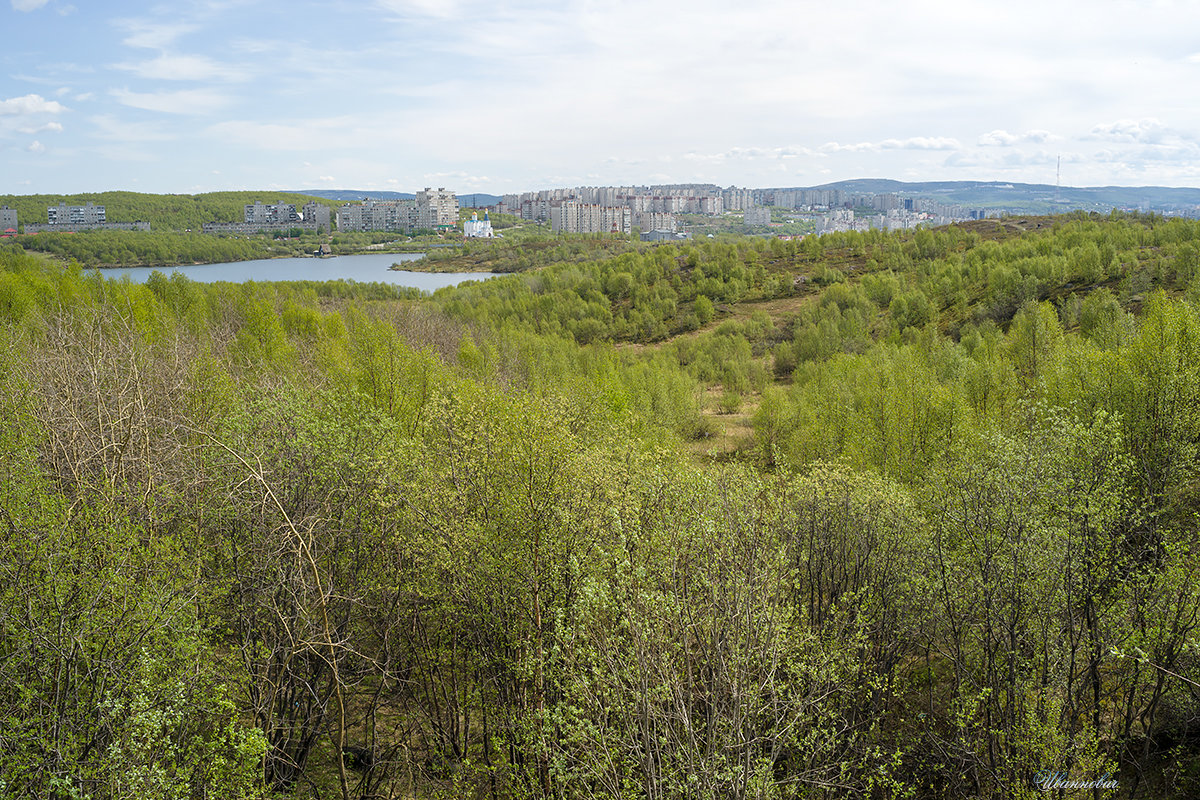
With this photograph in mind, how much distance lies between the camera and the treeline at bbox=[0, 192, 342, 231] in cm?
14262

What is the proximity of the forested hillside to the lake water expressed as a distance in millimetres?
95509

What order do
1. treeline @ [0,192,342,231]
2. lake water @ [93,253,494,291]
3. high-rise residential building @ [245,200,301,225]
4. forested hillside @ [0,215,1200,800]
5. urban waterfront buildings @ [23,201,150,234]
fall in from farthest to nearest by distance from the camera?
high-rise residential building @ [245,200,301,225]
treeline @ [0,192,342,231]
urban waterfront buildings @ [23,201,150,234]
lake water @ [93,253,494,291]
forested hillside @ [0,215,1200,800]

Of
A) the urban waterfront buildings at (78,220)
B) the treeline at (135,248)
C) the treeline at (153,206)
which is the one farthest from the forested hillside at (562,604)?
the treeline at (153,206)

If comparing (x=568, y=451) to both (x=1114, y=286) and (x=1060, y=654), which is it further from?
(x=1114, y=286)

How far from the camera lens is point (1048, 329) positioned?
41250mm

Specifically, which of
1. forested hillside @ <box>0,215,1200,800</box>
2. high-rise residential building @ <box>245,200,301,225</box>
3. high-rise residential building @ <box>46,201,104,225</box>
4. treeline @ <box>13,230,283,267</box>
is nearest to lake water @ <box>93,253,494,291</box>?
treeline @ <box>13,230,283,267</box>

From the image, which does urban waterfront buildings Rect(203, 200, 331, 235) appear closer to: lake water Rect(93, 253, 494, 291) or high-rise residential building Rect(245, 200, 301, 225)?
high-rise residential building Rect(245, 200, 301, 225)

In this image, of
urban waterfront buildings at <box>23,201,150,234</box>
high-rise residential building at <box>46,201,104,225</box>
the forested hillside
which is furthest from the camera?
high-rise residential building at <box>46,201,104,225</box>

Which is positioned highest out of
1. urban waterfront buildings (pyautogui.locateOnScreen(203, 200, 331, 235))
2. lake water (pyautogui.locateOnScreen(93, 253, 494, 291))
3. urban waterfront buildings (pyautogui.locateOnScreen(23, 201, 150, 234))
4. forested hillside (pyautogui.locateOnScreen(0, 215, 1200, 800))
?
urban waterfront buildings (pyautogui.locateOnScreen(203, 200, 331, 235))

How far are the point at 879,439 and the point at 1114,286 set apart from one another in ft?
170

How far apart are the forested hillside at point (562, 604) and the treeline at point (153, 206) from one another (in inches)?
6122

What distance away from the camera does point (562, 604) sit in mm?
12312

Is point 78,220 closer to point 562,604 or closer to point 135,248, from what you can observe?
point 135,248

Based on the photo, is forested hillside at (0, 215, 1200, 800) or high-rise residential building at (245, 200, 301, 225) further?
high-rise residential building at (245, 200, 301, 225)
